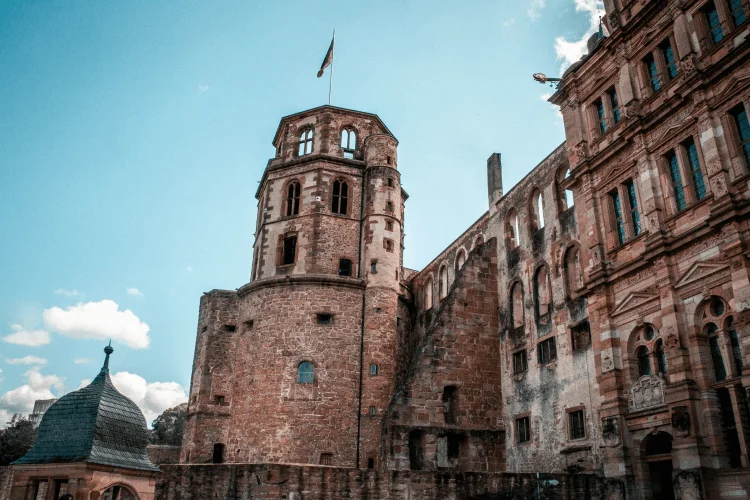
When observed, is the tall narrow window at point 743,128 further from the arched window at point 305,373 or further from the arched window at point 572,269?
the arched window at point 305,373

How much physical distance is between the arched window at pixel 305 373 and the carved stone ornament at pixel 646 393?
1436 cm

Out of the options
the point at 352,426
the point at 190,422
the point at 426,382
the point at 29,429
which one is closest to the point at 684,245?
the point at 426,382

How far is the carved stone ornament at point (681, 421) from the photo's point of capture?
14445mm

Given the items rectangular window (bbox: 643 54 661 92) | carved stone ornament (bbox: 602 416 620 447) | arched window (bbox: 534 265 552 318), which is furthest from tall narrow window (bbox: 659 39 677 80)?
carved stone ornament (bbox: 602 416 620 447)

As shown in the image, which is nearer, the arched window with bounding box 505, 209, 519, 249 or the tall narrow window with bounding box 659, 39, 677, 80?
the tall narrow window with bounding box 659, 39, 677, 80

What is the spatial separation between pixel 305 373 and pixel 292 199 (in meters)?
9.21

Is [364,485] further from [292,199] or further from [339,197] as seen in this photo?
[292,199]

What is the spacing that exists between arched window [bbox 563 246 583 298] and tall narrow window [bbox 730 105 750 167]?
753 cm

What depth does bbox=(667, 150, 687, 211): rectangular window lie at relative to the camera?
53.8 feet

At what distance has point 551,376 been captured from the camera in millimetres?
22250

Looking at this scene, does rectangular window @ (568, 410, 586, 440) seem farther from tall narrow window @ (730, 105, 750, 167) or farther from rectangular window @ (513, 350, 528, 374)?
tall narrow window @ (730, 105, 750, 167)

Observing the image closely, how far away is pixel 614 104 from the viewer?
19.4m

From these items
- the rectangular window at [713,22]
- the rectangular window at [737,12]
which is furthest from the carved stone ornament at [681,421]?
the rectangular window at [737,12]

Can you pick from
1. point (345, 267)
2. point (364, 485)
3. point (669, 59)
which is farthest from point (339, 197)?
point (669, 59)
